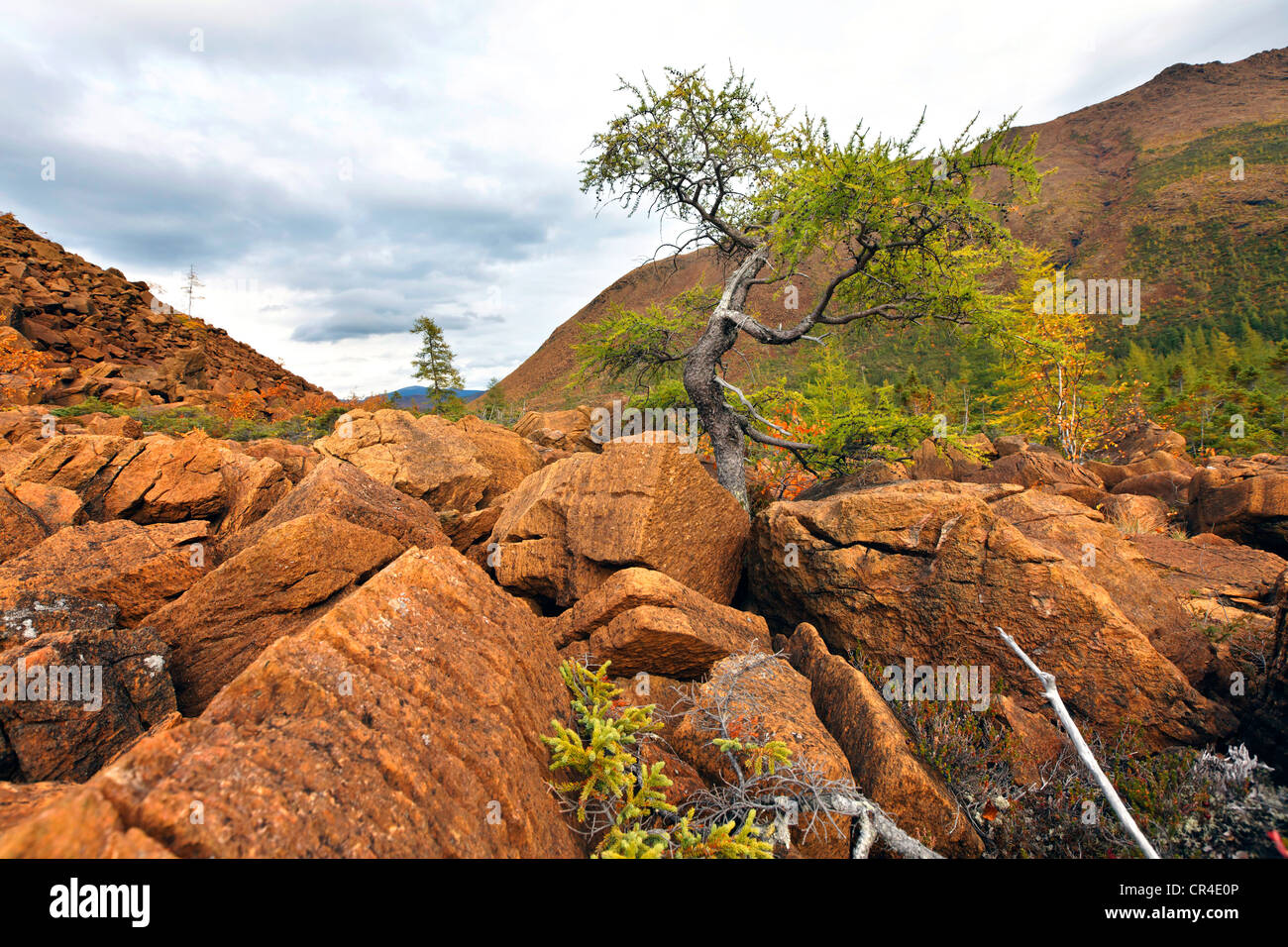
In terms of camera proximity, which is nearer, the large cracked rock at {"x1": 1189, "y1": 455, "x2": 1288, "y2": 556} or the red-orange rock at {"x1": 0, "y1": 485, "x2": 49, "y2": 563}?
the red-orange rock at {"x1": 0, "y1": 485, "x2": 49, "y2": 563}

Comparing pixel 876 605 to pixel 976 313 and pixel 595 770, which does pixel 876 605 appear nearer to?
pixel 595 770

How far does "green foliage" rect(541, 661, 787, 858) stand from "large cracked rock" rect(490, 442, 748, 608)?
262 cm

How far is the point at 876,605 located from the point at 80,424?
16.9m

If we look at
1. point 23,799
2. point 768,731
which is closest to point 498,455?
point 768,731

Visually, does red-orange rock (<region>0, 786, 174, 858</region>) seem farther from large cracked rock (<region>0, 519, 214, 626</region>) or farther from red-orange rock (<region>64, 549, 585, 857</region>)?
large cracked rock (<region>0, 519, 214, 626</region>)

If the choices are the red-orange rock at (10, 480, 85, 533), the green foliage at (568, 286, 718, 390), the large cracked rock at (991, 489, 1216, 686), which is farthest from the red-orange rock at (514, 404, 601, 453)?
the large cracked rock at (991, 489, 1216, 686)

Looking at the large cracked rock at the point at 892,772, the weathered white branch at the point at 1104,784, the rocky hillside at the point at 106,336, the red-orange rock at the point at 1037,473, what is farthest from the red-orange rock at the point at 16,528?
the rocky hillside at the point at 106,336

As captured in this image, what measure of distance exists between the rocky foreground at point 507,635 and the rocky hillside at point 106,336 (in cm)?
1787

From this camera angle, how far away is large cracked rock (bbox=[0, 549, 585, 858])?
6.46 feet

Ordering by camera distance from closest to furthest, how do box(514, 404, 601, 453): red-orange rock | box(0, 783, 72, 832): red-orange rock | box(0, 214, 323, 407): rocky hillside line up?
box(0, 783, 72, 832): red-orange rock → box(514, 404, 601, 453): red-orange rock → box(0, 214, 323, 407): rocky hillside

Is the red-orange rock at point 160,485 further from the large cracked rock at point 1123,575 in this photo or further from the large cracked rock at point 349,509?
the large cracked rock at point 1123,575

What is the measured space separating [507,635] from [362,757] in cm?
155

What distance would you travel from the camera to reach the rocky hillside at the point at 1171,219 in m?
75.7
